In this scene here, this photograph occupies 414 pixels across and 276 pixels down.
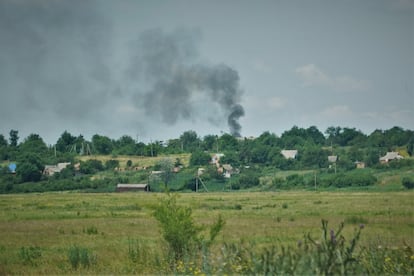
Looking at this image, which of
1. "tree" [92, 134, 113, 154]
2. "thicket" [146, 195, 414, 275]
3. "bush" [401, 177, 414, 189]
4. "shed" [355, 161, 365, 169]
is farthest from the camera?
"tree" [92, 134, 113, 154]

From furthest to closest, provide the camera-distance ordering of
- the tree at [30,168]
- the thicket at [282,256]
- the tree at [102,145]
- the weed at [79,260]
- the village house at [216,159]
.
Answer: the tree at [102,145] → the village house at [216,159] → the tree at [30,168] → the weed at [79,260] → the thicket at [282,256]

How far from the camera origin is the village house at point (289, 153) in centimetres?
12506

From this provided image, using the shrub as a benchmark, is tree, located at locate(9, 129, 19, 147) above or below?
above

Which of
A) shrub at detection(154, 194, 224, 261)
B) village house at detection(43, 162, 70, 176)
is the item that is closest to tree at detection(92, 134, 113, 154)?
village house at detection(43, 162, 70, 176)

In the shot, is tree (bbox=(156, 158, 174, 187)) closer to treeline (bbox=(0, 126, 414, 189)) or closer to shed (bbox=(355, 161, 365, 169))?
treeline (bbox=(0, 126, 414, 189))

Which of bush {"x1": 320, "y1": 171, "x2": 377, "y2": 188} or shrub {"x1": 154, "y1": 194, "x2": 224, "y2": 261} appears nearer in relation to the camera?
shrub {"x1": 154, "y1": 194, "x2": 224, "y2": 261}

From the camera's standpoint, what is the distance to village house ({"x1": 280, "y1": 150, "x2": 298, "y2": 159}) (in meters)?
125

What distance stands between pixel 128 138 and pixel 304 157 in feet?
163

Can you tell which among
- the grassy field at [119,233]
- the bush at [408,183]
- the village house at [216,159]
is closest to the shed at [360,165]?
the village house at [216,159]

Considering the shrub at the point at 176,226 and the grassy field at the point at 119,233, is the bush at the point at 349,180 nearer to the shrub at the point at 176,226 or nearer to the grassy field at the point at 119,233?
the grassy field at the point at 119,233

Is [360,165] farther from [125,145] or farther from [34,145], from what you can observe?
[34,145]

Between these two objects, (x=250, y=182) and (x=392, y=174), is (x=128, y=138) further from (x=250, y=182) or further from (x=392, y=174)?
(x=392, y=174)

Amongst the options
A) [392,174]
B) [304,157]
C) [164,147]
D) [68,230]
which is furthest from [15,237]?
[164,147]

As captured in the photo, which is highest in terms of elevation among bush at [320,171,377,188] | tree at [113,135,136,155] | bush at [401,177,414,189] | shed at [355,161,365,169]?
tree at [113,135,136,155]
